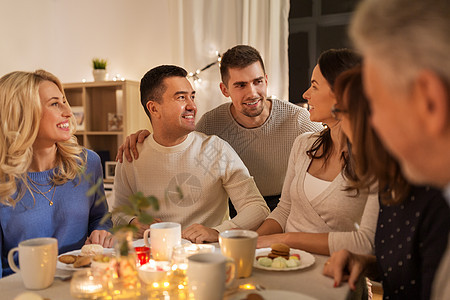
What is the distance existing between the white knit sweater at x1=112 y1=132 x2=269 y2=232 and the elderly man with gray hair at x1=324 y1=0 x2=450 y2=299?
4.25ft

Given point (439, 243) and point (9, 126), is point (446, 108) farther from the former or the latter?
point (9, 126)

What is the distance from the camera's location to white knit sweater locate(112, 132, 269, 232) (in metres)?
1.94

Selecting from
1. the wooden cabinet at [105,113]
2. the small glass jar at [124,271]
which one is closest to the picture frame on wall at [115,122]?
the wooden cabinet at [105,113]

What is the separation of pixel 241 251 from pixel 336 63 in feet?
2.87

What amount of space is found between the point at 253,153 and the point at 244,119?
0.69 feet

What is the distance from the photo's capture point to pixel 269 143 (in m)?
2.54

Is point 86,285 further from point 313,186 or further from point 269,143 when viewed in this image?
point 269,143

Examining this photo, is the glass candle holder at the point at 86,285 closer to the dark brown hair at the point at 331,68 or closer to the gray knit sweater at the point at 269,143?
the dark brown hair at the point at 331,68

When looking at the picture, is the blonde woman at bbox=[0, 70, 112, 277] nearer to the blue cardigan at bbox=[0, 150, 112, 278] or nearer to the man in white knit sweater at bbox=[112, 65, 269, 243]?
the blue cardigan at bbox=[0, 150, 112, 278]

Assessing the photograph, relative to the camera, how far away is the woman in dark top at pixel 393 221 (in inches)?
40.9

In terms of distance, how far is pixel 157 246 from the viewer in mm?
1168

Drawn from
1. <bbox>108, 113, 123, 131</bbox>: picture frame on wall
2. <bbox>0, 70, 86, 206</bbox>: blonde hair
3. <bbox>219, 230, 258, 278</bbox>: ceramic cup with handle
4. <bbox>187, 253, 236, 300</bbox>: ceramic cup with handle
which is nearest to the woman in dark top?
<bbox>219, 230, 258, 278</bbox>: ceramic cup with handle

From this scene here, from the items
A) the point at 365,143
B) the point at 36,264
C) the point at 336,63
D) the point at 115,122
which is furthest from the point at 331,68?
the point at 115,122

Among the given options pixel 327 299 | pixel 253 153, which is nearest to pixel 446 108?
pixel 327 299
